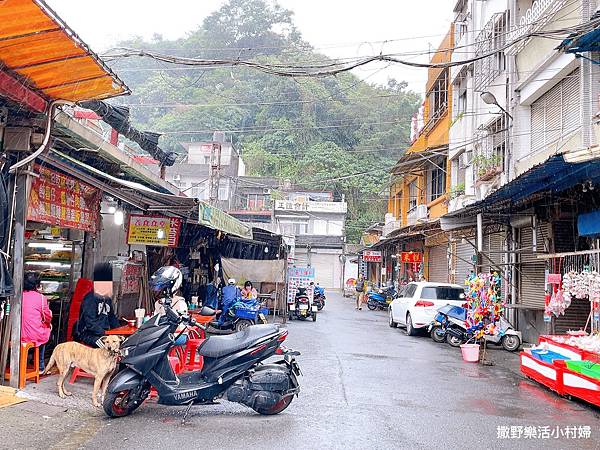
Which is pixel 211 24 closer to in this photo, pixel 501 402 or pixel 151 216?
pixel 151 216

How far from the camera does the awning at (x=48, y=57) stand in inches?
199

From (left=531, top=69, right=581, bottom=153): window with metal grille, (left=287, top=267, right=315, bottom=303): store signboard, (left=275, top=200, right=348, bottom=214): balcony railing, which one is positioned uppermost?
(left=275, top=200, right=348, bottom=214): balcony railing

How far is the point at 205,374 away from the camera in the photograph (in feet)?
22.0

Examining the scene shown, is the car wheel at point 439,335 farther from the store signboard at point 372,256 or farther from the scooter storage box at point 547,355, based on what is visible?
the store signboard at point 372,256

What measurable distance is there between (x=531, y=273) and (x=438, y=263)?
11317mm

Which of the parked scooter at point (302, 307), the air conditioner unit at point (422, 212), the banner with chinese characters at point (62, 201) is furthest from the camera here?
the air conditioner unit at point (422, 212)

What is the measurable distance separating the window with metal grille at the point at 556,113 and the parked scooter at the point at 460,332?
466cm

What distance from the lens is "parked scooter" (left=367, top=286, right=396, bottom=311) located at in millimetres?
31078

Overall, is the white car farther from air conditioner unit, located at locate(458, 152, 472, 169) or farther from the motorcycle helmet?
the motorcycle helmet

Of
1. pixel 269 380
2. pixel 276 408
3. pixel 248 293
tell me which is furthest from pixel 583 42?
pixel 248 293

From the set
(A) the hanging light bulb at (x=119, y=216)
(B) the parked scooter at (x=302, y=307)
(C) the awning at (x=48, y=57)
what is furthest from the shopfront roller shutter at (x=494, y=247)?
(C) the awning at (x=48, y=57)

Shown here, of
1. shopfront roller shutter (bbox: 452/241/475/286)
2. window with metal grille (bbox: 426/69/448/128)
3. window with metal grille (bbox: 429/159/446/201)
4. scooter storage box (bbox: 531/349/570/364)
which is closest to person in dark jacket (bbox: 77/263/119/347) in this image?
scooter storage box (bbox: 531/349/570/364)

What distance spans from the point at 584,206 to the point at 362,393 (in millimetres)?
6884

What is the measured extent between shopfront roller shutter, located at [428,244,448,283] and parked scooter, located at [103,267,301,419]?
19.4 metres
